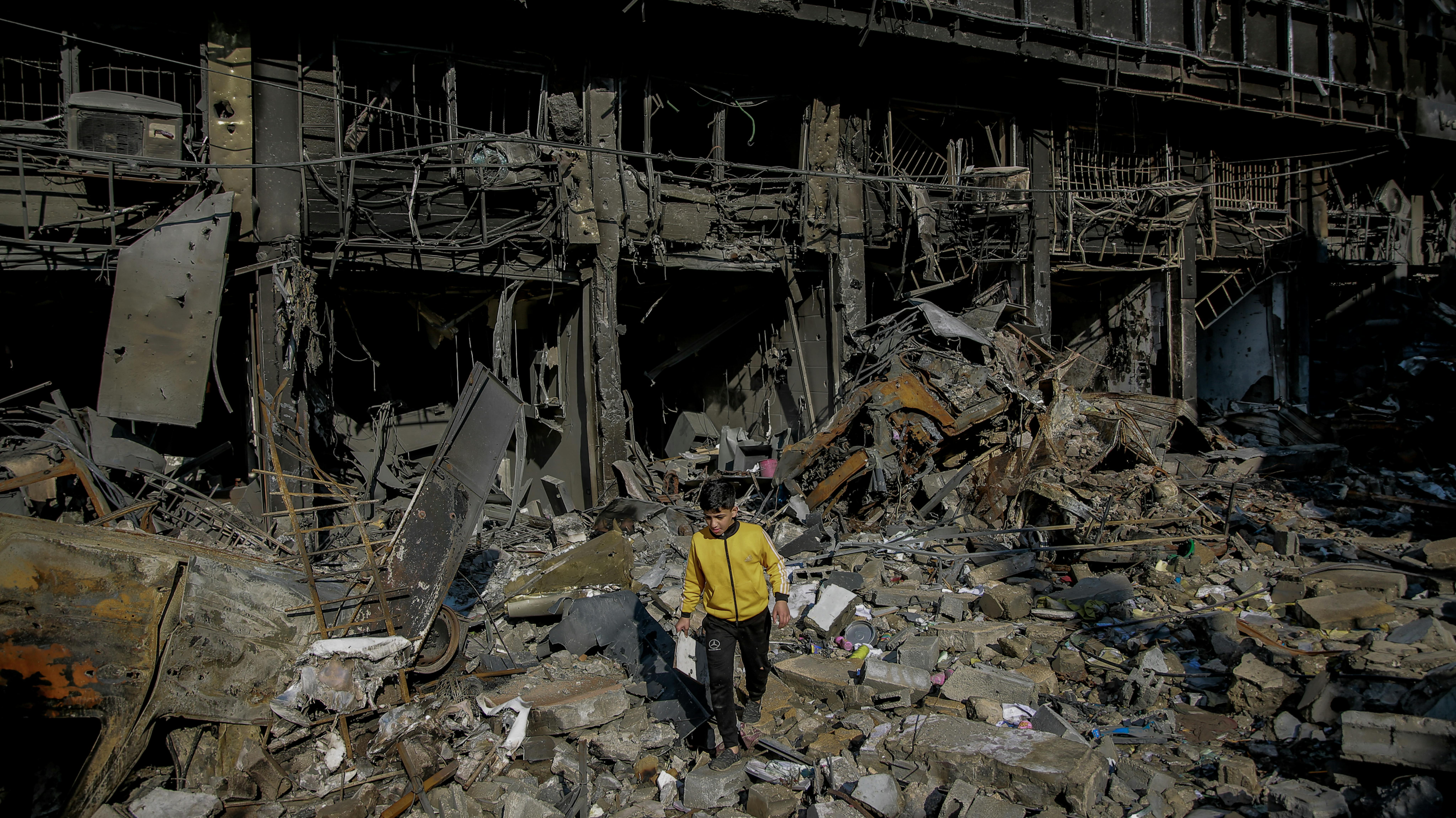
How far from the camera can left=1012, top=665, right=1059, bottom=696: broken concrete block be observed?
518 centimetres

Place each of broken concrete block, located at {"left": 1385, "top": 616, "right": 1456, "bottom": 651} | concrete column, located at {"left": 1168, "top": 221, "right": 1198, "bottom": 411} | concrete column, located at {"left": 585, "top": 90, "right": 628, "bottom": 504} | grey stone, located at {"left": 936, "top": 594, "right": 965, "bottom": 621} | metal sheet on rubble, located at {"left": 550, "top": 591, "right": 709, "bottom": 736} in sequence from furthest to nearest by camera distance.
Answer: concrete column, located at {"left": 1168, "top": 221, "right": 1198, "bottom": 411} < concrete column, located at {"left": 585, "top": 90, "right": 628, "bottom": 504} < grey stone, located at {"left": 936, "top": 594, "right": 965, "bottom": 621} < metal sheet on rubble, located at {"left": 550, "top": 591, "right": 709, "bottom": 736} < broken concrete block, located at {"left": 1385, "top": 616, "right": 1456, "bottom": 651}

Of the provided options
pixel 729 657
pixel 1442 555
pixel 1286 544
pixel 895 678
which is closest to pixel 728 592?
pixel 729 657

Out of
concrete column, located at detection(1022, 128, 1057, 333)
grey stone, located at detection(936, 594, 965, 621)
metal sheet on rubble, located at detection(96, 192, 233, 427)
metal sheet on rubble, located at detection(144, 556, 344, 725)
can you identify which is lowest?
grey stone, located at detection(936, 594, 965, 621)

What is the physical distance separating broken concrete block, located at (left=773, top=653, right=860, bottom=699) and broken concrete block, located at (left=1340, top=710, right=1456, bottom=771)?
102 inches

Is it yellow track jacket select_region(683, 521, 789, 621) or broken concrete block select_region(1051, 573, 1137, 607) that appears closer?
yellow track jacket select_region(683, 521, 789, 621)

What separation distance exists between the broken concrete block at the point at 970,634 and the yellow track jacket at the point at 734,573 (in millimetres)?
2053

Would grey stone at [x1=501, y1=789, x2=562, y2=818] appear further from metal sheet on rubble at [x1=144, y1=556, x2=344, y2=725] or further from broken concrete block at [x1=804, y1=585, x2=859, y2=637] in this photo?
broken concrete block at [x1=804, y1=585, x2=859, y2=637]

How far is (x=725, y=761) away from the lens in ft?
14.2

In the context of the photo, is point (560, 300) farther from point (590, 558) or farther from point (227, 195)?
point (590, 558)

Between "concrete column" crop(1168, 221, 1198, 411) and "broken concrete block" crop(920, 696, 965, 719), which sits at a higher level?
"concrete column" crop(1168, 221, 1198, 411)

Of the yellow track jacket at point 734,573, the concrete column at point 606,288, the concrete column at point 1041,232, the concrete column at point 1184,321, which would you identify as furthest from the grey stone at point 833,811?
the concrete column at point 1184,321

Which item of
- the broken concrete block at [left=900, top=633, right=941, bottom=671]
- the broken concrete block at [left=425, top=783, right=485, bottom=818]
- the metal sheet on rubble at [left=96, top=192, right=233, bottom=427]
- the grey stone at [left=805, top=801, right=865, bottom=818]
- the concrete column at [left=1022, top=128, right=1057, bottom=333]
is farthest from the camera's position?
the concrete column at [left=1022, top=128, right=1057, bottom=333]

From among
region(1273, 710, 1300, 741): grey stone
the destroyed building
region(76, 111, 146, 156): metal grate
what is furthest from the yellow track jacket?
region(76, 111, 146, 156): metal grate

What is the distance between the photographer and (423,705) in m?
4.87
